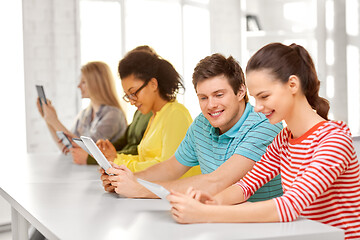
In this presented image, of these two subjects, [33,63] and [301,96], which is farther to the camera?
[33,63]

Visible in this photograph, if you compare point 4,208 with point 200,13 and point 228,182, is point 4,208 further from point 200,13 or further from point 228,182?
point 200,13

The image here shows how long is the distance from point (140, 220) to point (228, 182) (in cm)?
43

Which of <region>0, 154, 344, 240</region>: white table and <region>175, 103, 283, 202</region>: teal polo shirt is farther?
<region>175, 103, 283, 202</region>: teal polo shirt

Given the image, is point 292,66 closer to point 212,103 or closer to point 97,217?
point 212,103

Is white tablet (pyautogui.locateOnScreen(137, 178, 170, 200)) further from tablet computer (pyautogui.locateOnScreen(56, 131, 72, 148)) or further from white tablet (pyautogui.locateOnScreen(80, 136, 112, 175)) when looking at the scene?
tablet computer (pyautogui.locateOnScreen(56, 131, 72, 148))

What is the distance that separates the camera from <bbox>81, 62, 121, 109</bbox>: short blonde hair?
3379 millimetres

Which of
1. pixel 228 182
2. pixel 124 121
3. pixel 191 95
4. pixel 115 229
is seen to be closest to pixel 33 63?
pixel 124 121

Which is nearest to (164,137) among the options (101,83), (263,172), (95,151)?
(95,151)

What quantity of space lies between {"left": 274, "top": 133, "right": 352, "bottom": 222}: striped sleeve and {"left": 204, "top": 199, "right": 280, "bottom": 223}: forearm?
0.02 metres

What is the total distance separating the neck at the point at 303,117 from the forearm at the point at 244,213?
0.86 feet

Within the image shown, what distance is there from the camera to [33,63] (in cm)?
447

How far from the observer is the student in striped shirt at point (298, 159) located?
4.20 ft

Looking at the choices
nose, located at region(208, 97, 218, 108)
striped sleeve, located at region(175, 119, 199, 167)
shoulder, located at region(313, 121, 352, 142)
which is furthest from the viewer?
striped sleeve, located at region(175, 119, 199, 167)

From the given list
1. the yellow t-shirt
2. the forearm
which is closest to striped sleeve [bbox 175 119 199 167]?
the yellow t-shirt
